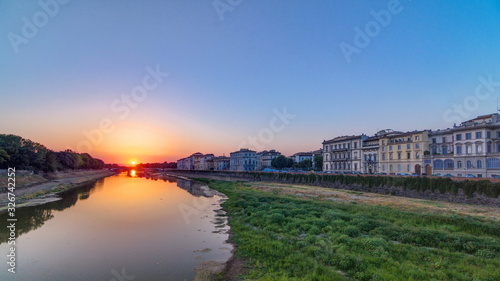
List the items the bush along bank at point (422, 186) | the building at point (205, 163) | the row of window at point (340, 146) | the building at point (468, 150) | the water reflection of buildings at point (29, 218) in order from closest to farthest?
the water reflection of buildings at point (29, 218) → the bush along bank at point (422, 186) → the building at point (468, 150) → the row of window at point (340, 146) → the building at point (205, 163)

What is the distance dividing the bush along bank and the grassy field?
17.4 metres

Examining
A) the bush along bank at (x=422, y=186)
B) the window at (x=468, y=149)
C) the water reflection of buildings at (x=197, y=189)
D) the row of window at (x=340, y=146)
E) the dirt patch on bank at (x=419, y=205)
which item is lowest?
the water reflection of buildings at (x=197, y=189)

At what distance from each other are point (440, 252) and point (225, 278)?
32.9 ft

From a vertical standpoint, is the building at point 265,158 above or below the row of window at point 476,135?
below

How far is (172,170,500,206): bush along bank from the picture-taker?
3164cm

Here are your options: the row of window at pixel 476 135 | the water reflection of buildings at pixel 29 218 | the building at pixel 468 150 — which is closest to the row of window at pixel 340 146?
the building at pixel 468 150

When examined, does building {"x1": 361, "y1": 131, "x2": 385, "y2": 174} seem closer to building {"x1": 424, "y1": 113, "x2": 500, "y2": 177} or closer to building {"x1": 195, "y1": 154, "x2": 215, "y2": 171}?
building {"x1": 424, "y1": 113, "x2": 500, "y2": 177}

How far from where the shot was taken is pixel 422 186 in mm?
38781

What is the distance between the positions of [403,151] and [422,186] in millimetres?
23035

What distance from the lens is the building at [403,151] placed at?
183 feet

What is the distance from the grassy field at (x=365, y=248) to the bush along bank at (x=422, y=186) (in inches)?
684

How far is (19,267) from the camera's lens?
43.3 feet

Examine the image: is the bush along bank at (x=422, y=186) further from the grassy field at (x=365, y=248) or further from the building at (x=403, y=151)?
the grassy field at (x=365, y=248)

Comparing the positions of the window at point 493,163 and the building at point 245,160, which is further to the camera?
the building at point 245,160
